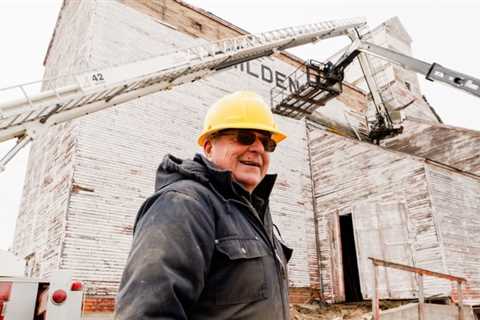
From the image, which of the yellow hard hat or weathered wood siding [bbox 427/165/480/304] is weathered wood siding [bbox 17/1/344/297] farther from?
the yellow hard hat

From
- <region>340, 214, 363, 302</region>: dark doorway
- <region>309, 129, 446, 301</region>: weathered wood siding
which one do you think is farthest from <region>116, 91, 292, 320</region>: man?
<region>340, 214, 363, 302</region>: dark doorway

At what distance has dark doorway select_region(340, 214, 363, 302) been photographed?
1338 centimetres

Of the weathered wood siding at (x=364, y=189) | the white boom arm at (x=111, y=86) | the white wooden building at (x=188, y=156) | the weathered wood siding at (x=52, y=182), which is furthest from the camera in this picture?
the weathered wood siding at (x=364, y=189)

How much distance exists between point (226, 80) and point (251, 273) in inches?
514

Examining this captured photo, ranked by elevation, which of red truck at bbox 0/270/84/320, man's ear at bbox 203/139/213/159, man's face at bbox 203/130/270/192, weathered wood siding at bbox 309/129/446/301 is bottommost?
red truck at bbox 0/270/84/320

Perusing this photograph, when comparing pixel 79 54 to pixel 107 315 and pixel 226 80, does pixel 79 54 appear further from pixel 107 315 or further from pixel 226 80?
pixel 107 315

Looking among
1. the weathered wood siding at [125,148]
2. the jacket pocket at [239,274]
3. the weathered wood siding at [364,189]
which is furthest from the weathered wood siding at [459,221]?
the jacket pocket at [239,274]

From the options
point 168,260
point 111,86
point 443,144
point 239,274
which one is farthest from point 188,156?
point 168,260

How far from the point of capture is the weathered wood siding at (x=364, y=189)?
1065 cm

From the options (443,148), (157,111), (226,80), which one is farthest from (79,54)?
(443,148)

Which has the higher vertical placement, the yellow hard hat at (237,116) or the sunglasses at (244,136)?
the yellow hard hat at (237,116)

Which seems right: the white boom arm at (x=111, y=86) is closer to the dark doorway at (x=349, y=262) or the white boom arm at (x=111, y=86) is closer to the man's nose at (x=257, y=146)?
the man's nose at (x=257, y=146)

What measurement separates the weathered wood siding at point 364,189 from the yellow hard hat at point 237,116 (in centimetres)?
1005

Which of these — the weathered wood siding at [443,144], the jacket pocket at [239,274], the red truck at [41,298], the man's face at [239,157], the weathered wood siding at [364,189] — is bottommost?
the red truck at [41,298]
